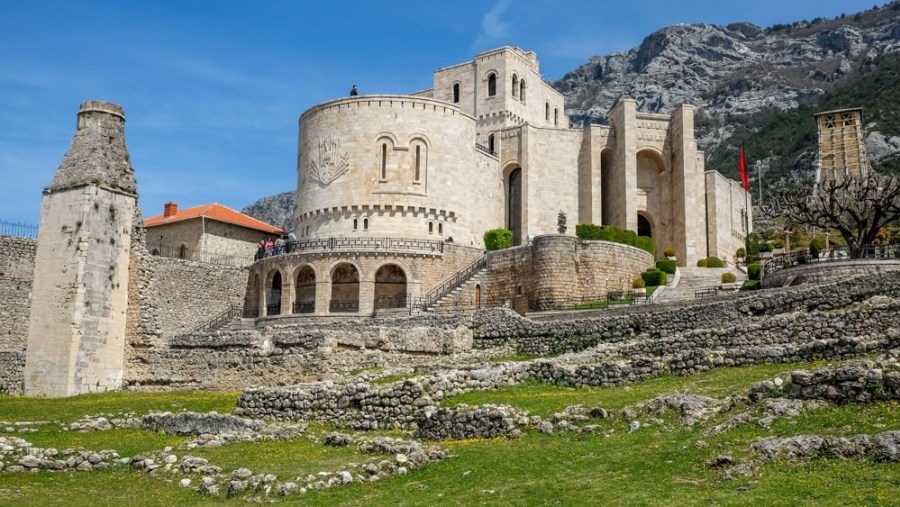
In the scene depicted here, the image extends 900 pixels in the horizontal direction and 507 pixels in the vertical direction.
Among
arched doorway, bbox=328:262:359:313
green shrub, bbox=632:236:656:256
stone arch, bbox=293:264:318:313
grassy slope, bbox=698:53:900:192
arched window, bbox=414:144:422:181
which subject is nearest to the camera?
arched doorway, bbox=328:262:359:313

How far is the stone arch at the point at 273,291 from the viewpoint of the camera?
53500 mm

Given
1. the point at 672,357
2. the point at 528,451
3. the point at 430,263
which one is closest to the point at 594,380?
the point at 672,357

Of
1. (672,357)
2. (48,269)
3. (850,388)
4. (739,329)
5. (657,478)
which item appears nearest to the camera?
(657,478)

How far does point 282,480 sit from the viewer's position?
15531 mm

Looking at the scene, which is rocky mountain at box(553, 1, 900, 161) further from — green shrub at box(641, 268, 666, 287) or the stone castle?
green shrub at box(641, 268, 666, 287)

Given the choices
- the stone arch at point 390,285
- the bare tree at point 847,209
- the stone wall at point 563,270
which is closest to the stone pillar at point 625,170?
the stone wall at point 563,270

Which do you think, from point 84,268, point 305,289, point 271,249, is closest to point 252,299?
point 271,249

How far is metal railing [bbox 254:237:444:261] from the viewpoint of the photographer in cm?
5172

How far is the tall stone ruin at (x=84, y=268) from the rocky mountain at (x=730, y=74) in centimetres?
13011

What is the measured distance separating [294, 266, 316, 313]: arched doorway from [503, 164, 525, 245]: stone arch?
14773mm

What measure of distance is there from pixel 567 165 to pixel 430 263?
14688mm

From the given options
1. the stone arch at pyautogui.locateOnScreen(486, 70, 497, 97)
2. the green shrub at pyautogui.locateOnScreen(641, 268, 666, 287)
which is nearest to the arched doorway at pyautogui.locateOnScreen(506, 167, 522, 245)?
the stone arch at pyautogui.locateOnScreen(486, 70, 497, 97)

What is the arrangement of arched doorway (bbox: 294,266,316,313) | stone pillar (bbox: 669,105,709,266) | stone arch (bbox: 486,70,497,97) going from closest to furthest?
arched doorway (bbox: 294,266,316,313) → stone pillar (bbox: 669,105,709,266) → stone arch (bbox: 486,70,497,97)

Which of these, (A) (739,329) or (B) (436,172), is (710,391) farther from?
(B) (436,172)
